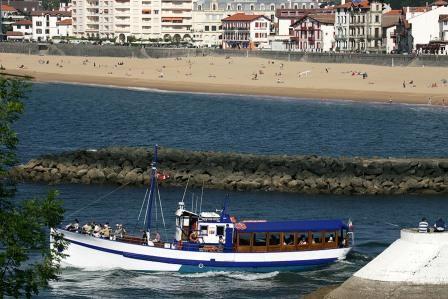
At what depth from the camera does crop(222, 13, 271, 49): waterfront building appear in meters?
193

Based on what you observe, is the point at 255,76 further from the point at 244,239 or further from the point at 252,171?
the point at 244,239

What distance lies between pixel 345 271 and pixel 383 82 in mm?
85510

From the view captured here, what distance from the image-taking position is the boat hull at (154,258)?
41.9 metres

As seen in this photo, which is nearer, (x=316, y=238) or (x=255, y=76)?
(x=316, y=238)

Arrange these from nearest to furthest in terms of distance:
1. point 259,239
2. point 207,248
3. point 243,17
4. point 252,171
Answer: point 207,248 < point 259,239 < point 252,171 < point 243,17

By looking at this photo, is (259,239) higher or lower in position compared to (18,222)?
lower

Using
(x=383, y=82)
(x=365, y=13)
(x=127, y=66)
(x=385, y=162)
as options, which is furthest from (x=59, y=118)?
(x=365, y=13)

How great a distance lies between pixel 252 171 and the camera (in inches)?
2441

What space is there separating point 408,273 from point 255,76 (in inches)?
4229

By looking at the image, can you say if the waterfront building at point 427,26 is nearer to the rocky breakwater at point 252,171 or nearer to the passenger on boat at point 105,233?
the rocky breakwater at point 252,171

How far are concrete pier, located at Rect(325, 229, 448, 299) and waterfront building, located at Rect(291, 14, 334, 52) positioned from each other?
462 ft

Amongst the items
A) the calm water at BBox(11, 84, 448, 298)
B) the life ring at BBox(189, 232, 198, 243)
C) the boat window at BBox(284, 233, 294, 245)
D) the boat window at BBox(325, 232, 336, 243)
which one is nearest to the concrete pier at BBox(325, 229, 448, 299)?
the calm water at BBox(11, 84, 448, 298)

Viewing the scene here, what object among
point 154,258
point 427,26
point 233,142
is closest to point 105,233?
point 154,258

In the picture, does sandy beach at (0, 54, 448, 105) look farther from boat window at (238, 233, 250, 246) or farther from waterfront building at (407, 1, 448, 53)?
→ boat window at (238, 233, 250, 246)
